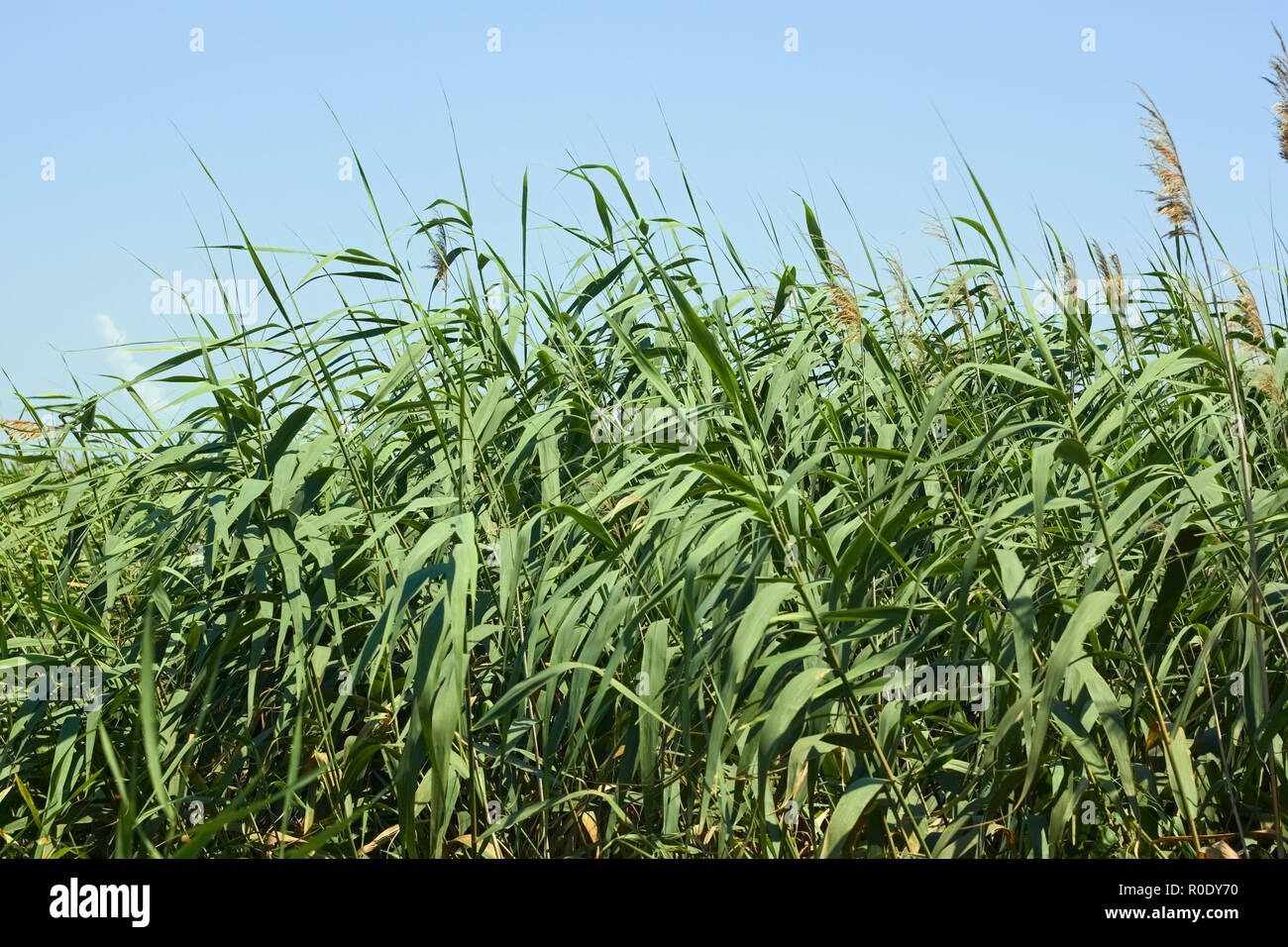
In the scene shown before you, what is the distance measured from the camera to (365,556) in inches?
85.0

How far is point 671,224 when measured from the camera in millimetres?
2650

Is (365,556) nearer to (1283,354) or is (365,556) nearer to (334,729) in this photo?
(334,729)

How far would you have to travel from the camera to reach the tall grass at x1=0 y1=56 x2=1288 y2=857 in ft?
5.13

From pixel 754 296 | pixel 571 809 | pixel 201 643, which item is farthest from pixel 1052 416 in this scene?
pixel 201 643

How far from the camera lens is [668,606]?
185 cm

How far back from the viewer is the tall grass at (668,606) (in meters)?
1.56
